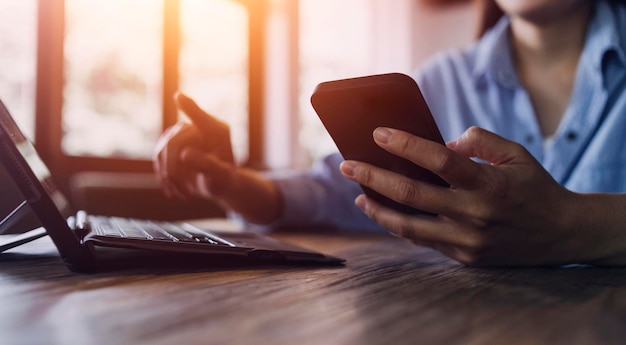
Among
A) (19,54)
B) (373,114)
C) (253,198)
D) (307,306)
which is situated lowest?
(253,198)

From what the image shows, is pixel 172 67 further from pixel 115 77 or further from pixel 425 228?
pixel 425 228

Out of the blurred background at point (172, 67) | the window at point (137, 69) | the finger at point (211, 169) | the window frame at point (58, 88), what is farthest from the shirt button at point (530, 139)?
the window at point (137, 69)

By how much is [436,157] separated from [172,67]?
8.41ft

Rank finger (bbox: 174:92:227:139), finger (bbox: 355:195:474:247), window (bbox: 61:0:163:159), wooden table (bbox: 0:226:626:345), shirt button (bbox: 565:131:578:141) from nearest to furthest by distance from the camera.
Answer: wooden table (bbox: 0:226:626:345) → finger (bbox: 355:195:474:247) → finger (bbox: 174:92:227:139) → shirt button (bbox: 565:131:578:141) → window (bbox: 61:0:163:159)

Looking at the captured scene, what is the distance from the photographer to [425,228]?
1.57 feet

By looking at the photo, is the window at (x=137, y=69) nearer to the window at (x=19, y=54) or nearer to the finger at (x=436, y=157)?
the window at (x=19, y=54)

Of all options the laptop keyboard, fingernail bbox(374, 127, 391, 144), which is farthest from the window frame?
fingernail bbox(374, 127, 391, 144)

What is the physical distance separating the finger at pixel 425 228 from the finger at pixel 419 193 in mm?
18

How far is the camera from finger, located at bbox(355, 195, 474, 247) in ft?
1.52

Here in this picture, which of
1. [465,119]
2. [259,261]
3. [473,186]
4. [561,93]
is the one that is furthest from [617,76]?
[259,261]

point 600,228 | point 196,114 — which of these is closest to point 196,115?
point 196,114

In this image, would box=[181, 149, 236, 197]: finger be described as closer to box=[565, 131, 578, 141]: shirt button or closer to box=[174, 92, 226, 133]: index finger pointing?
box=[174, 92, 226, 133]: index finger pointing

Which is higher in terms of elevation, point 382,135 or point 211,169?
point 382,135

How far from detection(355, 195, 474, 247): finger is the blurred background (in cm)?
105
